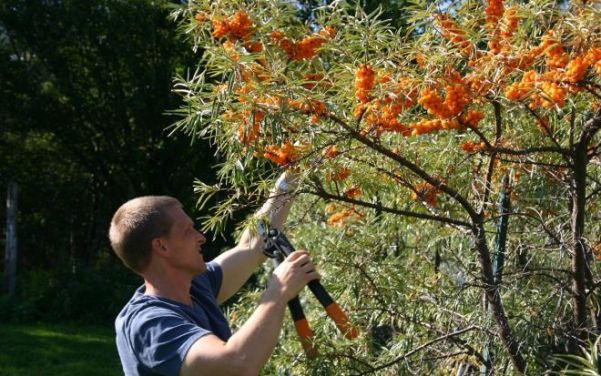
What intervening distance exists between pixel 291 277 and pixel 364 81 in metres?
0.53

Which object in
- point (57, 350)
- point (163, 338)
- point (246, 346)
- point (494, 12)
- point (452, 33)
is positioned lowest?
point (57, 350)

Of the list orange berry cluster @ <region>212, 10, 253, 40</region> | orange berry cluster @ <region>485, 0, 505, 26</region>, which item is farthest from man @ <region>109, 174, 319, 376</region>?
orange berry cluster @ <region>485, 0, 505, 26</region>

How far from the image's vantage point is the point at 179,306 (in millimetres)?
2178

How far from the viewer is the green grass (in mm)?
7520

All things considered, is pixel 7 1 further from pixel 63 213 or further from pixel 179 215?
pixel 179 215

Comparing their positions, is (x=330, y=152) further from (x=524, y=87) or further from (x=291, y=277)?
(x=524, y=87)

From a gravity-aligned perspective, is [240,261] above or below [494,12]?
→ below

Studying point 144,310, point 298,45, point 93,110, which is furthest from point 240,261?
point 93,110

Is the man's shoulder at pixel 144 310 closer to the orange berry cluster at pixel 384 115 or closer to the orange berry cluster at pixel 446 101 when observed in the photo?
the orange berry cluster at pixel 384 115

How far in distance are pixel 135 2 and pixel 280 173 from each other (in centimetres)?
919

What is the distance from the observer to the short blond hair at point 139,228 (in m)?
2.17

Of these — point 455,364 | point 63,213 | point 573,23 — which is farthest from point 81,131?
point 573,23

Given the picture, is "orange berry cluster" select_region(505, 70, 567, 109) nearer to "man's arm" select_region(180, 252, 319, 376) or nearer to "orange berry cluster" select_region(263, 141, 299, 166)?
"orange berry cluster" select_region(263, 141, 299, 166)

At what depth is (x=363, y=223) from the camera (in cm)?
370
